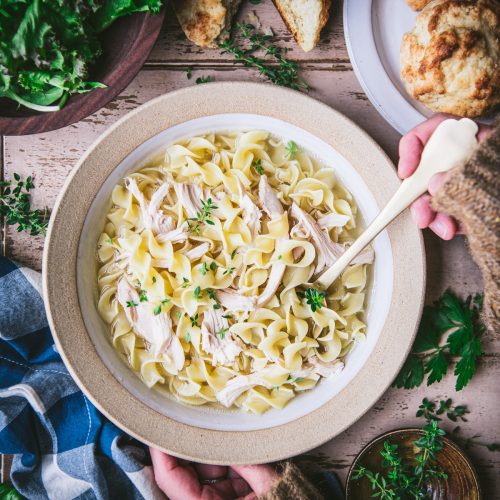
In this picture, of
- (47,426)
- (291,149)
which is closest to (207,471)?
(47,426)

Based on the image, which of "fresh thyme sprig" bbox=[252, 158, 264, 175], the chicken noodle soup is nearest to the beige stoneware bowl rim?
the chicken noodle soup

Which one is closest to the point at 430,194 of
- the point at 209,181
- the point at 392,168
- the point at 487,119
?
the point at 392,168

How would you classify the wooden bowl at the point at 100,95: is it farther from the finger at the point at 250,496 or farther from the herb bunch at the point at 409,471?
the herb bunch at the point at 409,471

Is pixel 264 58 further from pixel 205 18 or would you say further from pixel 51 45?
pixel 51 45

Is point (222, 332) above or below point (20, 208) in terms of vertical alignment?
below

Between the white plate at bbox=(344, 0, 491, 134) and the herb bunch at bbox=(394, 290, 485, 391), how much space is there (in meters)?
0.96

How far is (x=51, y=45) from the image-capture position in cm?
220

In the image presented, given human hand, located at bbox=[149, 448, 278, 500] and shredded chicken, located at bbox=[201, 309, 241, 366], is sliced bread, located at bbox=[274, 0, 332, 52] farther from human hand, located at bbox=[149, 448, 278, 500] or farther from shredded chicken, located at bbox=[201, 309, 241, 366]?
human hand, located at bbox=[149, 448, 278, 500]

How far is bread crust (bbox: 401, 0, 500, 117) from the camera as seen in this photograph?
2439mm

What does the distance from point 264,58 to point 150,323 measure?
57.4 inches

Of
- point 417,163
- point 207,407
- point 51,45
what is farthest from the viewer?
point 207,407

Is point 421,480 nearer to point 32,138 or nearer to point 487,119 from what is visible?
point 487,119

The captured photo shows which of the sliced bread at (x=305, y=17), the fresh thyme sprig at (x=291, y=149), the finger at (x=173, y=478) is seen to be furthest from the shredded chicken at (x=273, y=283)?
the sliced bread at (x=305, y=17)

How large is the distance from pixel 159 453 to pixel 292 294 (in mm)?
1094
